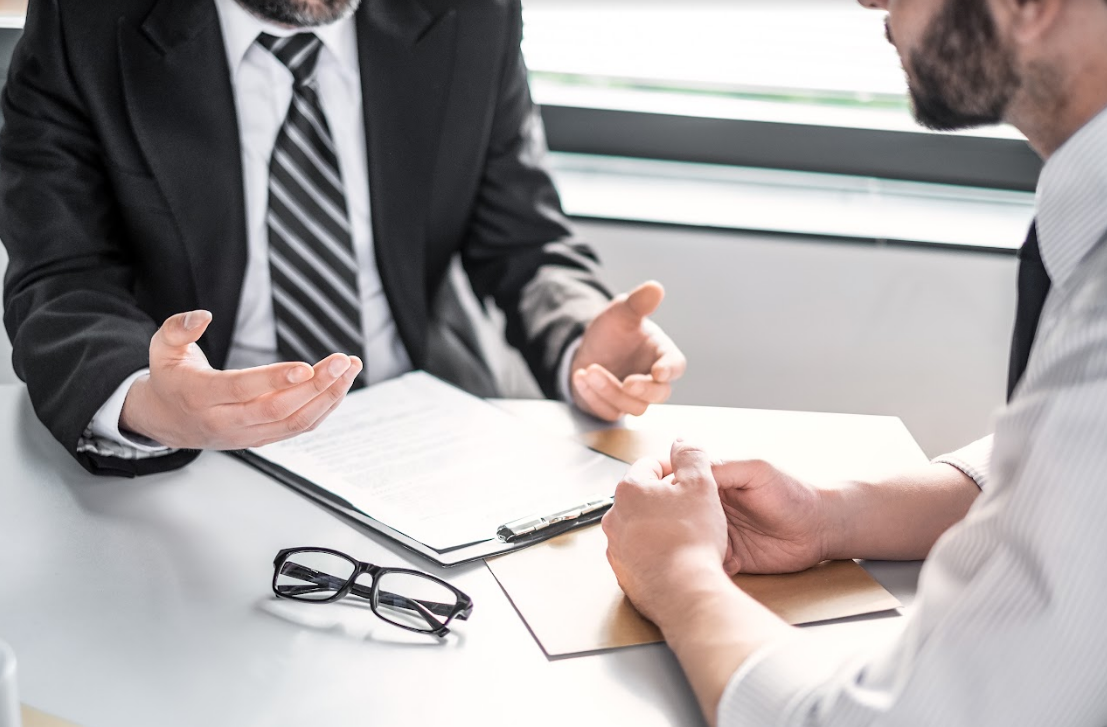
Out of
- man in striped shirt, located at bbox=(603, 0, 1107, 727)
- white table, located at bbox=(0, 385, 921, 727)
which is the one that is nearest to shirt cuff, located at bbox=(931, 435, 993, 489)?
man in striped shirt, located at bbox=(603, 0, 1107, 727)

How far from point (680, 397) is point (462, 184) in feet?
2.30

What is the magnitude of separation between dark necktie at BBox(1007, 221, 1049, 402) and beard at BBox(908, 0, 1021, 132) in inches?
6.8

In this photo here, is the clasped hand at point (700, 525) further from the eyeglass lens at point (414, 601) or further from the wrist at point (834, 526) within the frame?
the eyeglass lens at point (414, 601)

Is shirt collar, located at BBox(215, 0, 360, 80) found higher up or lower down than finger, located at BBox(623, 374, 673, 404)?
higher up

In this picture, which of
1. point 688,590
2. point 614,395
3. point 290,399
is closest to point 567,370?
point 614,395

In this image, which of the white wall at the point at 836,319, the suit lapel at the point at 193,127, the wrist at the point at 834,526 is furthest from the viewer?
the white wall at the point at 836,319

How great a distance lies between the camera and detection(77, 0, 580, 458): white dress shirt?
1420mm

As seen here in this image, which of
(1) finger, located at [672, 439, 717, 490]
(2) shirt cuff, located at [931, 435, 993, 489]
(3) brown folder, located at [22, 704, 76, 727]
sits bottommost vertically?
(3) brown folder, located at [22, 704, 76, 727]

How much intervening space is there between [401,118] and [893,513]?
892 mm

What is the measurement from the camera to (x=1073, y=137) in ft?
2.46

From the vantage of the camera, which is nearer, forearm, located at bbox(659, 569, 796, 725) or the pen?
forearm, located at bbox(659, 569, 796, 725)

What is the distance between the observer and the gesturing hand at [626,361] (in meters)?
1.23

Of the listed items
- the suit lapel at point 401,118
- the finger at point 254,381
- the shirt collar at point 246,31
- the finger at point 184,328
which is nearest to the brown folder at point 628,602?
the finger at point 254,381

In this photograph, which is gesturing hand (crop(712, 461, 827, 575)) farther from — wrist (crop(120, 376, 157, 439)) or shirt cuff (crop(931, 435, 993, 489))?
wrist (crop(120, 376, 157, 439))
